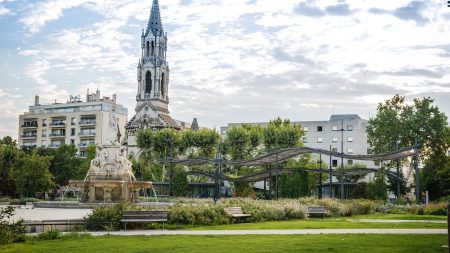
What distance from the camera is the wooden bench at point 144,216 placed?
20.1 metres

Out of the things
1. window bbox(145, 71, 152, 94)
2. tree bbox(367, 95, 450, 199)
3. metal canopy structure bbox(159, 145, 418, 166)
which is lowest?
metal canopy structure bbox(159, 145, 418, 166)

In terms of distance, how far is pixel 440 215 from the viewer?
32531 mm

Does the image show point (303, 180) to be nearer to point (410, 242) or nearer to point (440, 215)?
point (440, 215)

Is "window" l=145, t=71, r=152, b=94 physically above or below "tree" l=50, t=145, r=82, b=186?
above

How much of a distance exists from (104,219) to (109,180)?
60.9 ft

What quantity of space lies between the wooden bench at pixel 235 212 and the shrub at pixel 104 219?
17.0ft

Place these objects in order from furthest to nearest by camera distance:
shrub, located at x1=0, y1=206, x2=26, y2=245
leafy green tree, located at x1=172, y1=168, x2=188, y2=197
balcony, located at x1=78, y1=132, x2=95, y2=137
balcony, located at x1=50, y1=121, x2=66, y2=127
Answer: balcony, located at x1=50, y1=121, x2=66, y2=127
balcony, located at x1=78, y1=132, x2=95, y2=137
leafy green tree, located at x1=172, y1=168, x2=188, y2=197
shrub, located at x1=0, y1=206, x2=26, y2=245

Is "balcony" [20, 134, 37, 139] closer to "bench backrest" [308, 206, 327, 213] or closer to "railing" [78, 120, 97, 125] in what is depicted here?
"railing" [78, 120, 97, 125]

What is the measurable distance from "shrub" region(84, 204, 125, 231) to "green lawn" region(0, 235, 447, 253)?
2.79m

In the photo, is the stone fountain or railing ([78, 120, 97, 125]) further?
railing ([78, 120, 97, 125])

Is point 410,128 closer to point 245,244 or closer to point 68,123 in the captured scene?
point 245,244

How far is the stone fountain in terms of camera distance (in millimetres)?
38250

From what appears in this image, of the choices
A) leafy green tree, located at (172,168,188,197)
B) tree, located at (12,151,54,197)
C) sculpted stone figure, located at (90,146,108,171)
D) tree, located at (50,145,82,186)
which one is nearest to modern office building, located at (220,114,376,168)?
leafy green tree, located at (172,168,188,197)

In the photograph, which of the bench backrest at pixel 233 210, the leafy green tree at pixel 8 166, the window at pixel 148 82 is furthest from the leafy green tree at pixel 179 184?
the window at pixel 148 82
